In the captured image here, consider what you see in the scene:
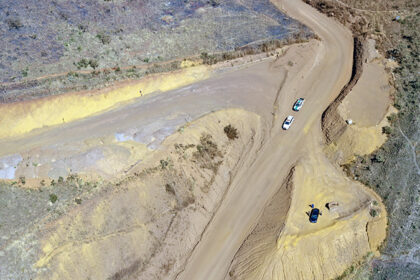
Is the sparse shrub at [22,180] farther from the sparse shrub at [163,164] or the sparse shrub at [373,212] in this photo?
the sparse shrub at [373,212]

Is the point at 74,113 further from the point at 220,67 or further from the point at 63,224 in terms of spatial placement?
the point at 220,67

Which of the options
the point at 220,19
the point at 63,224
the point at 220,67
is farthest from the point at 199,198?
the point at 220,19

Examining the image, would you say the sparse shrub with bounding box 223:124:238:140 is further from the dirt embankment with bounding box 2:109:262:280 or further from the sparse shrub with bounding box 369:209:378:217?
the sparse shrub with bounding box 369:209:378:217

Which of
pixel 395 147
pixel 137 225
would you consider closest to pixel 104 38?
pixel 137 225

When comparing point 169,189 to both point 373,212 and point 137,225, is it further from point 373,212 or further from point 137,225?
point 373,212

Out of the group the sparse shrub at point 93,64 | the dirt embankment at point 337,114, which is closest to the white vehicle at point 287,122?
the dirt embankment at point 337,114

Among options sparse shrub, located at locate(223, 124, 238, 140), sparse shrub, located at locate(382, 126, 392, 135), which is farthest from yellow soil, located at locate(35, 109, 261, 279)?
sparse shrub, located at locate(382, 126, 392, 135)
